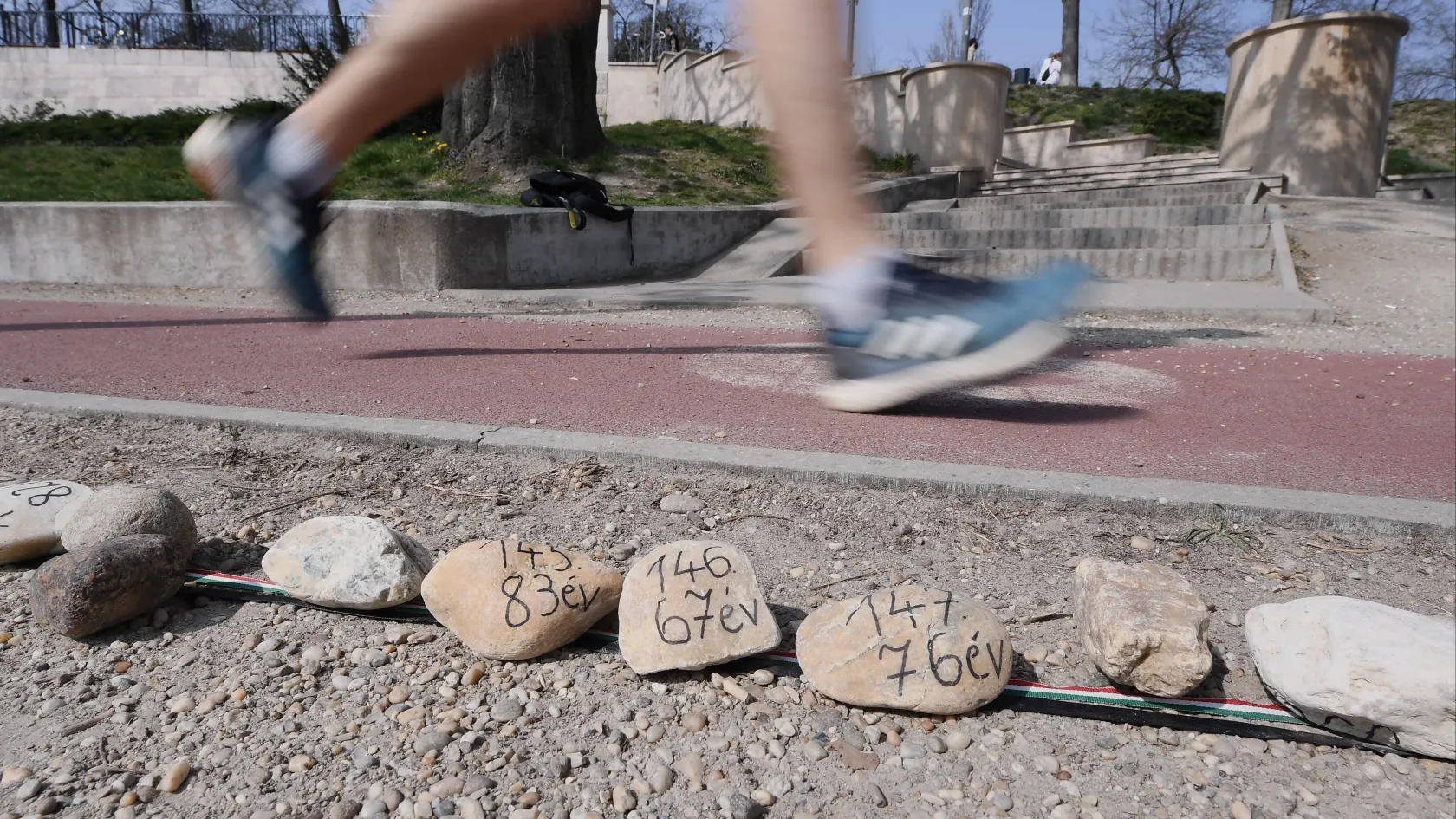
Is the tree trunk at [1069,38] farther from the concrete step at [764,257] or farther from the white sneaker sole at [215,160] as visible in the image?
the white sneaker sole at [215,160]

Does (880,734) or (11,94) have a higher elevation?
(11,94)

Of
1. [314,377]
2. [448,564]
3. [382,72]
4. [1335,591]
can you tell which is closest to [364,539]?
[448,564]

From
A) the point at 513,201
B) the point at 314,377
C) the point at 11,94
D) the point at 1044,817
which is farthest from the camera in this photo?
the point at 11,94

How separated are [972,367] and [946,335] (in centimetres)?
12

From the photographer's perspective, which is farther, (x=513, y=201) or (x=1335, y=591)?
(x=513, y=201)

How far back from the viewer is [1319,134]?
40.3 ft

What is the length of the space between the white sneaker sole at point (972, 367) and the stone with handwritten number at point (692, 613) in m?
0.88

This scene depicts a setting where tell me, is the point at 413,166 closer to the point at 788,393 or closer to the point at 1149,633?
the point at 788,393

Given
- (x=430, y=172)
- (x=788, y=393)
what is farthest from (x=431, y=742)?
(x=430, y=172)

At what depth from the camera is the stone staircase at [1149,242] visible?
622 cm

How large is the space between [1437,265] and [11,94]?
2951 cm

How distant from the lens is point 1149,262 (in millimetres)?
7605

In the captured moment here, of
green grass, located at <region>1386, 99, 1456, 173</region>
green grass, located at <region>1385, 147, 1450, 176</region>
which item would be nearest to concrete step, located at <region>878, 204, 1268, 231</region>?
green grass, located at <region>1385, 147, 1450, 176</region>

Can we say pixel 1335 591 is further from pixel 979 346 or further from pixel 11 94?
pixel 11 94
